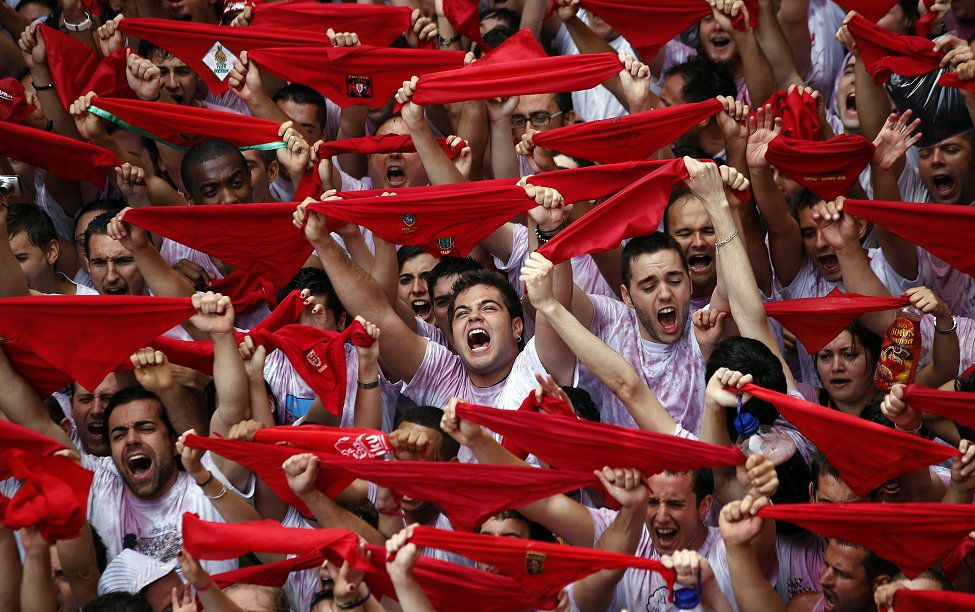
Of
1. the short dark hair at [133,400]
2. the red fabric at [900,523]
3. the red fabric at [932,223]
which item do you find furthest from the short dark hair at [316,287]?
the red fabric at [900,523]

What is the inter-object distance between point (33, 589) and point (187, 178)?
2.43 m

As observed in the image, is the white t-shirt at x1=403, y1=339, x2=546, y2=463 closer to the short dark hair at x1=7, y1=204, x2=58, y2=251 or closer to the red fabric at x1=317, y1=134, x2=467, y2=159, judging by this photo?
the red fabric at x1=317, y1=134, x2=467, y2=159

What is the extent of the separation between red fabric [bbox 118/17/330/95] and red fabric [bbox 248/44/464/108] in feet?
0.34

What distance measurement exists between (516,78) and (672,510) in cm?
231

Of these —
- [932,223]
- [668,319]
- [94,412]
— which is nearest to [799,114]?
[932,223]

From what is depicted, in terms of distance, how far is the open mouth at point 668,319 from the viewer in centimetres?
591

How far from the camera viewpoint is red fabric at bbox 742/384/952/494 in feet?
16.1

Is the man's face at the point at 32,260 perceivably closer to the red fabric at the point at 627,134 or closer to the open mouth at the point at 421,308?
the open mouth at the point at 421,308

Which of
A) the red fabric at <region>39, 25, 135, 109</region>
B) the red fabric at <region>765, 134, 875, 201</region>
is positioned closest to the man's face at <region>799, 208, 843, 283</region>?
the red fabric at <region>765, 134, 875, 201</region>

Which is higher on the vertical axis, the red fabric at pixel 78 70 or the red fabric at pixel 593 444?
the red fabric at pixel 78 70

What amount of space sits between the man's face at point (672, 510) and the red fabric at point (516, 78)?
2.14 m

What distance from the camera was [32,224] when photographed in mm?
6559

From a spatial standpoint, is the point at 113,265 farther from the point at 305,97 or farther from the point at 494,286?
the point at 494,286

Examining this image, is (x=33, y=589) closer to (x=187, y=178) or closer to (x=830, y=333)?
(x=187, y=178)
